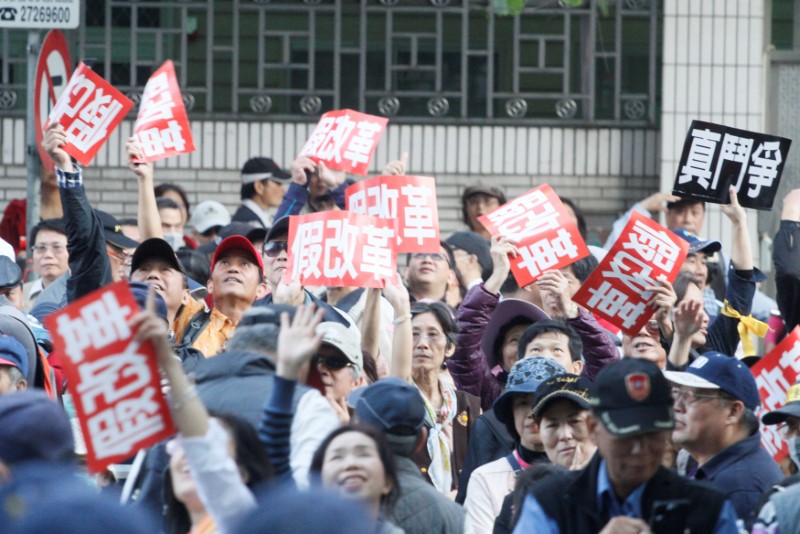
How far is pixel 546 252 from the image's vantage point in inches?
331

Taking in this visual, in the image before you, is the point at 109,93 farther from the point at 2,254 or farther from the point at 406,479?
the point at 406,479

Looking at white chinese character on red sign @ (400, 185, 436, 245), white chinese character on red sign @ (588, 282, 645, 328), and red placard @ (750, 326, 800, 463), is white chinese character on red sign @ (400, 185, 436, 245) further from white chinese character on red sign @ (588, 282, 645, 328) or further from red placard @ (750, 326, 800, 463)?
red placard @ (750, 326, 800, 463)

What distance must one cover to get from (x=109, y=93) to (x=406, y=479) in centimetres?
426

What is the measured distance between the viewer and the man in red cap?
7.52 meters

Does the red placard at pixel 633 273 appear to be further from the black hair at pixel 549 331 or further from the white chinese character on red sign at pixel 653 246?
the black hair at pixel 549 331

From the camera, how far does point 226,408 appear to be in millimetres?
5109

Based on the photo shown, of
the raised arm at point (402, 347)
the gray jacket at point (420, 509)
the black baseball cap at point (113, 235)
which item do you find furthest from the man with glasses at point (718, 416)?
the black baseball cap at point (113, 235)

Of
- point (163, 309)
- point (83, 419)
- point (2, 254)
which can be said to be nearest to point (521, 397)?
point (163, 309)

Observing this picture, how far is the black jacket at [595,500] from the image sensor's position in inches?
183

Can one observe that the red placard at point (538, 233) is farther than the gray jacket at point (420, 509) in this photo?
Yes

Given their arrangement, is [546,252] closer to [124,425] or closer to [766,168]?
[766,168]

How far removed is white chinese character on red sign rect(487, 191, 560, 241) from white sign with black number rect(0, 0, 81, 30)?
2598 mm

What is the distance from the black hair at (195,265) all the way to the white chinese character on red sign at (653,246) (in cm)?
243

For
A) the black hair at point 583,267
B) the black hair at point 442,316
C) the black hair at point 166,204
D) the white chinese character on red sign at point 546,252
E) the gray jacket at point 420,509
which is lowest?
the gray jacket at point 420,509
